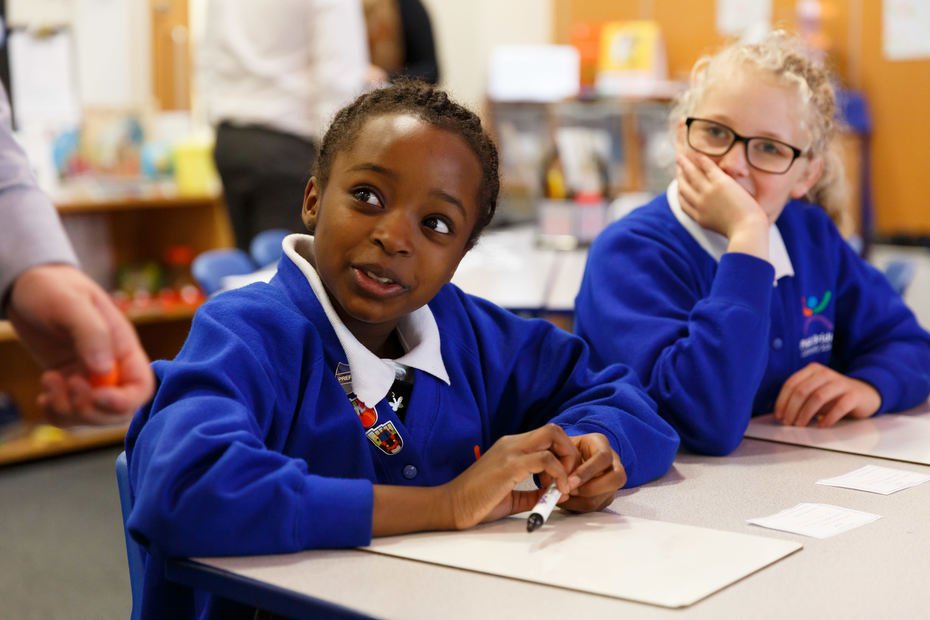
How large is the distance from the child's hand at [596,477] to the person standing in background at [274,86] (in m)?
2.30

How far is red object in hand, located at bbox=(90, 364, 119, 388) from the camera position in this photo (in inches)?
19.8


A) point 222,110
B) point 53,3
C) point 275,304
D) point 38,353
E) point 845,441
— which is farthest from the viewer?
point 53,3

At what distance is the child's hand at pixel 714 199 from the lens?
156cm

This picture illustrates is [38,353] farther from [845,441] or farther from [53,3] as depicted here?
[53,3]

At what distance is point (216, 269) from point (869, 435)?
147 cm

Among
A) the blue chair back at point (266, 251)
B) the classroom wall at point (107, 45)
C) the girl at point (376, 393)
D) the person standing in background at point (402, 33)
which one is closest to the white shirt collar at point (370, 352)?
the girl at point (376, 393)

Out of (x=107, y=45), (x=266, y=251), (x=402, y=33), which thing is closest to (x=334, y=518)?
(x=266, y=251)

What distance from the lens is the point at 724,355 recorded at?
143cm

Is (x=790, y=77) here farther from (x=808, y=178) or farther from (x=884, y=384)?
(x=884, y=384)

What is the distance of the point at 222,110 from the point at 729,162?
2.19 metres

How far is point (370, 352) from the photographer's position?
1.24 meters

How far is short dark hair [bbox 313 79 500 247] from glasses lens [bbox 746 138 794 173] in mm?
491

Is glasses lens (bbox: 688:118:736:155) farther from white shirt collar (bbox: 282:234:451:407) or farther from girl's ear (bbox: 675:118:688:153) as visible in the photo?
white shirt collar (bbox: 282:234:451:407)

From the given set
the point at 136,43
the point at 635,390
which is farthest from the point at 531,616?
the point at 136,43
